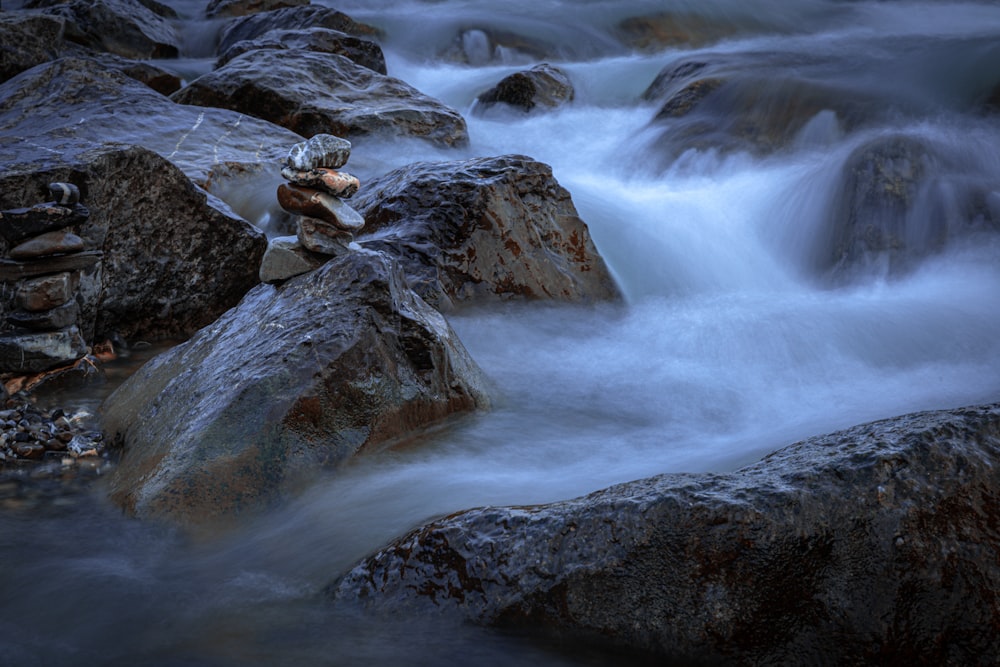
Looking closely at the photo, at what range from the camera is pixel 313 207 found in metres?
4.96

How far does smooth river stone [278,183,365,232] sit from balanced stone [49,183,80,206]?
1.54 metres

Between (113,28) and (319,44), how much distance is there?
4.81 meters

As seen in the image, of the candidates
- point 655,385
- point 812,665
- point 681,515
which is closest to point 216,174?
point 655,385

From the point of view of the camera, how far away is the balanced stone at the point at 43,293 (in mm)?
5391

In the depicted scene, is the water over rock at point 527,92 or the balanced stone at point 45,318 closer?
the balanced stone at point 45,318

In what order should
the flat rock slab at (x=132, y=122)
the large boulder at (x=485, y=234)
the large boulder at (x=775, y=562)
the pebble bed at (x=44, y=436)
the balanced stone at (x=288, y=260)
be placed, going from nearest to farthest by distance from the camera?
the large boulder at (x=775, y=562), the pebble bed at (x=44, y=436), the balanced stone at (x=288, y=260), the large boulder at (x=485, y=234), the flat rock slab at (x=132, y=122)

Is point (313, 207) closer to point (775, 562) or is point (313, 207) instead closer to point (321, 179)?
point (321, 179)

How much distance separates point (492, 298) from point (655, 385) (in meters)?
1.62

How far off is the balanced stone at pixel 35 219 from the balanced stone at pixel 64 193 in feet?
0.13

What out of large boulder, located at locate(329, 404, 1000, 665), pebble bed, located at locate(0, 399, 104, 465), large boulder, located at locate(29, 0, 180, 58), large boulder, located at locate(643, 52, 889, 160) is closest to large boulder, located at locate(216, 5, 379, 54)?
large boulder, located at locate(29, 0, 180, 58)

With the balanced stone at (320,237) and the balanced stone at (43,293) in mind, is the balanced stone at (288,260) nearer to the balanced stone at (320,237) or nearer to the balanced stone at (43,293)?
the balanced stone at (320,237)

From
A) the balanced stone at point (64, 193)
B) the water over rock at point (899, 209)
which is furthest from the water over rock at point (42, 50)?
the water over rock at point (899, 209)

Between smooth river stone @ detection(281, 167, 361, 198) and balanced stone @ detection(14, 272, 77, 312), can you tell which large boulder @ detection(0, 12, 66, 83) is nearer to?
balanced stone @ detection(14, 272, 77, 312)

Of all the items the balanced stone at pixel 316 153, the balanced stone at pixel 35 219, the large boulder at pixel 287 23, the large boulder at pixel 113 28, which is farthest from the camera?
the large boulder at pixel 287 23
